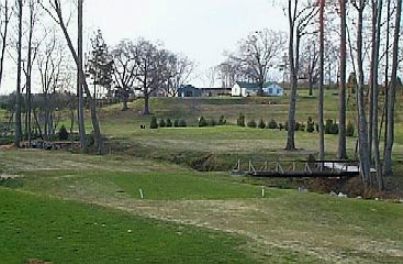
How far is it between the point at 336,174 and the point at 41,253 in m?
21.0

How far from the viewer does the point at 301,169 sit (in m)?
32.8

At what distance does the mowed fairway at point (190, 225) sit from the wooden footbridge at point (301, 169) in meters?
6.57

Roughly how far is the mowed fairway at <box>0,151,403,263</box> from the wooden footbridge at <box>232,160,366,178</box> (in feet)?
21.6

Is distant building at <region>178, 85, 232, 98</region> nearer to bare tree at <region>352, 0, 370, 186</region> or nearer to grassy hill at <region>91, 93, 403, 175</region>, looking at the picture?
grassy hill at <region>91, 93, 403, 175</region>

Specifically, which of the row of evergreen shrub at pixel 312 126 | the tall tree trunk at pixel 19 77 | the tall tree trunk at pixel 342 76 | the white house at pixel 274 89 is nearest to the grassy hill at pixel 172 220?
the tall tree trunk at pixel 342 76

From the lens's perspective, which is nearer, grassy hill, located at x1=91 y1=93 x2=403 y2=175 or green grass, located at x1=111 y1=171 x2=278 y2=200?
green grass, located at x1=111 y1=171 x2=278 y2=200

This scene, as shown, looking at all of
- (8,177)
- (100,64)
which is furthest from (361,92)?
(100,64)

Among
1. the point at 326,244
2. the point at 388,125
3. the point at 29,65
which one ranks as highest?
the point at 29,65

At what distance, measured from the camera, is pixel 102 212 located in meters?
15.7

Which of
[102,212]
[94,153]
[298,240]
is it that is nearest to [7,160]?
[94,153]

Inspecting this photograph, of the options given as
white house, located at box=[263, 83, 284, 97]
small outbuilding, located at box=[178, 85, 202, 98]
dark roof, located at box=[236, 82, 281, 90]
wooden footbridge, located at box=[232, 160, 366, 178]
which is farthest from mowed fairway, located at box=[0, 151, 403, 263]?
white house, located at box=[263, 83, 284, 97]

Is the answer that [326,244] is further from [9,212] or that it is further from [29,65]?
[29,65]

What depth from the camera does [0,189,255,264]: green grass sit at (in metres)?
11.4

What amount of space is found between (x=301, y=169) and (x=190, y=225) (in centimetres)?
1814
